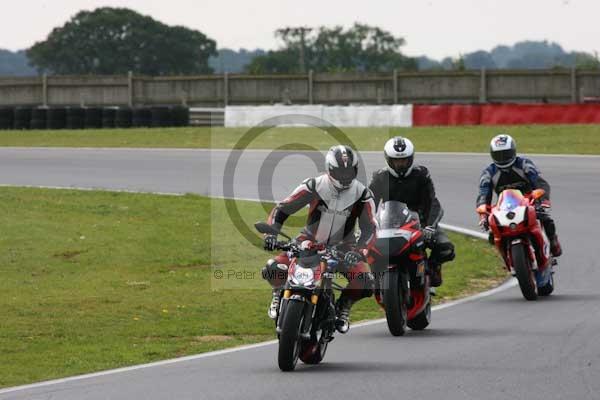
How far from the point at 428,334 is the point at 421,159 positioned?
64.3 ft

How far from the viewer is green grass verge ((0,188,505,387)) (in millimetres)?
11398

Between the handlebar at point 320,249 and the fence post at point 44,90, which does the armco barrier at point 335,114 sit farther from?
the handlebar at point 320,249

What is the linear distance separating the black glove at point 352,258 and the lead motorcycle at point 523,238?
135 inches

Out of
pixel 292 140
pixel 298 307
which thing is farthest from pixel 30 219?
pixel 292 140

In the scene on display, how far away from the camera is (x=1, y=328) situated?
1232cm

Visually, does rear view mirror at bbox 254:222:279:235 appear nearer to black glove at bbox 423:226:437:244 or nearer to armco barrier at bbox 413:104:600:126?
black glove at bbox 423:226:437:244

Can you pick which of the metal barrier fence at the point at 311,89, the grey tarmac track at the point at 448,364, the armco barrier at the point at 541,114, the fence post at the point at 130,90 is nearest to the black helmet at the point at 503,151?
the grey tarmac track at the point at 448,364

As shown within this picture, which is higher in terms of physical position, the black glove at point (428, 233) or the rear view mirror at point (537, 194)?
the rear view mirror at point (537, 194)

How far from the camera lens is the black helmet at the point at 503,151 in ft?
45.4

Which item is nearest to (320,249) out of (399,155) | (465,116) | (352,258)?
(352,258)

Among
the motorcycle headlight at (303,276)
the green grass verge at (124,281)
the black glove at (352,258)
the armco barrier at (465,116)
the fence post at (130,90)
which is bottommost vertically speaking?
the green grass verge at (124,281)

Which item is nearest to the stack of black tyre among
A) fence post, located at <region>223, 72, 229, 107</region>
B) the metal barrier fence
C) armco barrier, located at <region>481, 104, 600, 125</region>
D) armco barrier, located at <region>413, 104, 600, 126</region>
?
armco barrier, located at <region>413, 104, 600, 126</region>

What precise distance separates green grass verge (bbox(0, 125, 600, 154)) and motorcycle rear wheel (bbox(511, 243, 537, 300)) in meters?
19.9

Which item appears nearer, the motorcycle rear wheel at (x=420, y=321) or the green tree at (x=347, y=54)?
the motorcycle rear wheel at (x=420, y=321)
